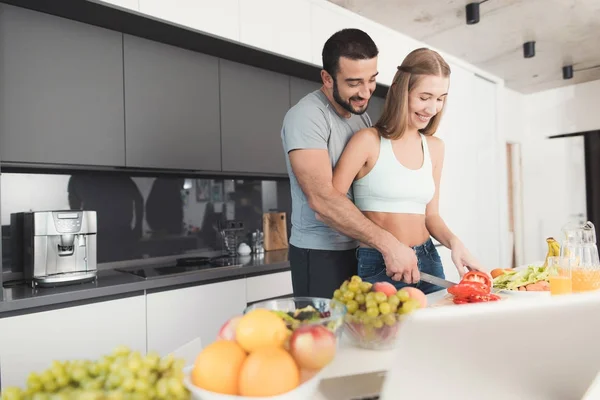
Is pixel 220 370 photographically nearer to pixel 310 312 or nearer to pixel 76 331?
pixel 310 312

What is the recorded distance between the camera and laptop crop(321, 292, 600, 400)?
537 millimetres

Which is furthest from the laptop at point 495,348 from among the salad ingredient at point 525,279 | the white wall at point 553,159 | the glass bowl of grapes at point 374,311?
the white wall at point 553,159

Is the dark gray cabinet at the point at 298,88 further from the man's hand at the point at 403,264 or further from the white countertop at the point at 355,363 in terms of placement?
the white countertop at the point at 355,363

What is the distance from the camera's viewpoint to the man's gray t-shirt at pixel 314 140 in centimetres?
147

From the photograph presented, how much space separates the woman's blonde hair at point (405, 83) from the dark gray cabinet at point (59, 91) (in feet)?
4.37

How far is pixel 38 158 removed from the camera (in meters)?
1.97

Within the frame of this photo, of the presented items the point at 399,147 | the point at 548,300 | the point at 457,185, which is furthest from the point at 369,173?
the point at 457,185

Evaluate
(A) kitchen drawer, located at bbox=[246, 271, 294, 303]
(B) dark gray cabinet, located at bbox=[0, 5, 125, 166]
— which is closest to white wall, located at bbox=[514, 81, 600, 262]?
(A) kitchen drawer, located at bbox=[246, 271, 294, 303]

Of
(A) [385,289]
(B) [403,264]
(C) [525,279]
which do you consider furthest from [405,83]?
(A) [385,289]

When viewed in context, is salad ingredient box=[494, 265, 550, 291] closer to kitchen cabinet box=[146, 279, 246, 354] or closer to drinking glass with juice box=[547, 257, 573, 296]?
drinking glass with juice box=[547, 257, 573, 296]

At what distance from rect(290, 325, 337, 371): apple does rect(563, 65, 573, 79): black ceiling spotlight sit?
17.2ft

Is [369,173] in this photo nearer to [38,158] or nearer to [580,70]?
[38,158]

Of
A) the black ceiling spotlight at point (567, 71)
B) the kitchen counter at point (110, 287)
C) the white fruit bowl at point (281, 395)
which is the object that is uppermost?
the black ceiling spotlight at point (567, 71)

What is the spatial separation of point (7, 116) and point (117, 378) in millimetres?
1750
